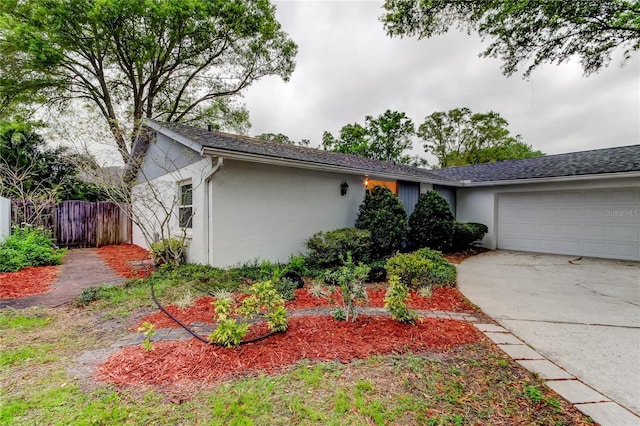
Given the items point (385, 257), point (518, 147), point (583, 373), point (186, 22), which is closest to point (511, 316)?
point (583, 373)

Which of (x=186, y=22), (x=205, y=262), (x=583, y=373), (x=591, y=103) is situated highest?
(x=186, y=22)

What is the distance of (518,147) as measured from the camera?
2692 centimetres

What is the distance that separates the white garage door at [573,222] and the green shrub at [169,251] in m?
11.6

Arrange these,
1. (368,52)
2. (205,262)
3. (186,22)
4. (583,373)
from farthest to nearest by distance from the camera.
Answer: (186,22), (368,52), (205,262), (583,373)

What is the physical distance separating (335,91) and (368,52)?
14.9 ft

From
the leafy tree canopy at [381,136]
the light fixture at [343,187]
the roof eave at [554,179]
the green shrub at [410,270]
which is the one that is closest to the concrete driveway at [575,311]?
the green shrub at [410,270]

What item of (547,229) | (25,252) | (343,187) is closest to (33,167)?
(25,252)

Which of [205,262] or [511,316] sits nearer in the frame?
[511,316]

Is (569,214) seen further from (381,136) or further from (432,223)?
(381,136)

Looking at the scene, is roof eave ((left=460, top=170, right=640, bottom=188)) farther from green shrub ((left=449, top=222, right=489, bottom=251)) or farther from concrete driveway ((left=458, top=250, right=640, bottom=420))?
concrete driveway ((left=458, top=250, right=640, bottom=420))

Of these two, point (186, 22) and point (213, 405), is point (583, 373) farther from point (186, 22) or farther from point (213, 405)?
point (186, 22)

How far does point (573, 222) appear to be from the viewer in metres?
9.59

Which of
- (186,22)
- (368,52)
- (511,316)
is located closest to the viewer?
(511,316)

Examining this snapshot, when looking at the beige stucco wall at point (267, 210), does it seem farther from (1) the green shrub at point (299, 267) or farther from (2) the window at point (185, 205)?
(2) the window at point (185, 205)
